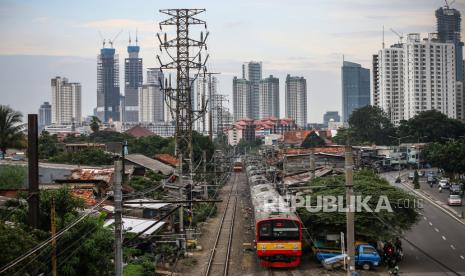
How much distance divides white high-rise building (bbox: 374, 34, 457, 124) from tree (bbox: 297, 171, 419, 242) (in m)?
124

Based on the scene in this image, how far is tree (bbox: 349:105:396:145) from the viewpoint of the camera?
11150 cm

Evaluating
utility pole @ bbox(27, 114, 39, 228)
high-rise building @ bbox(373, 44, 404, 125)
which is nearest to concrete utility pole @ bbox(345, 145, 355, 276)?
utility pole @ bbox(27, 114, 39, 228)

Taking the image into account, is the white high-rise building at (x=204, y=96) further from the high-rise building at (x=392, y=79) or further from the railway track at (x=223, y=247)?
the high-rise building at (x=392, y=79)

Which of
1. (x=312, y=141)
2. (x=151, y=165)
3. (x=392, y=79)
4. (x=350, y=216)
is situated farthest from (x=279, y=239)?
(x=392, y=79)

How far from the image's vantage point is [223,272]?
75.4ft

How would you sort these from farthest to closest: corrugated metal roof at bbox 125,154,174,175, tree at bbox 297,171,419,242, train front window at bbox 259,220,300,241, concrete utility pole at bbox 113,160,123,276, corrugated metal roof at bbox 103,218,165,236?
corrugated metal roof at bbox 125,154,174,175, corrugated metal roof at bbox 103,218,165,236, tree at bbox 297,171,419,242, train front window at bbox 259,220,300,241, concrete utility pole at bbox 113,160,123,276

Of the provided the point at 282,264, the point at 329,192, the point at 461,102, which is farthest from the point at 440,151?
the point at 461,102

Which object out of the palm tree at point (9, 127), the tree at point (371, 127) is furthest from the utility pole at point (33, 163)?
the tree at point (371, 127)

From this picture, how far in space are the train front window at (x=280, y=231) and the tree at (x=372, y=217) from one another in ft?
8.34

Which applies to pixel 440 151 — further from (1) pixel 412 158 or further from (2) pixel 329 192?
(2) pixel 329 192

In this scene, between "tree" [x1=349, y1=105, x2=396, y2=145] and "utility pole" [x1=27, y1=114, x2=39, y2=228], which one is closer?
"utility pole" [x1=27, y1=114, x2=39, y2=228]

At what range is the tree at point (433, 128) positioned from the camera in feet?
320

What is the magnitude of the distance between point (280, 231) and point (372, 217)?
394 cm

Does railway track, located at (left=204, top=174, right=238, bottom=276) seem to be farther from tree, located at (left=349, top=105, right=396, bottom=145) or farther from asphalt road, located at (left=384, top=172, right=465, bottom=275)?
tree, located at (left=349, top=105, right=396, bottom=145)
